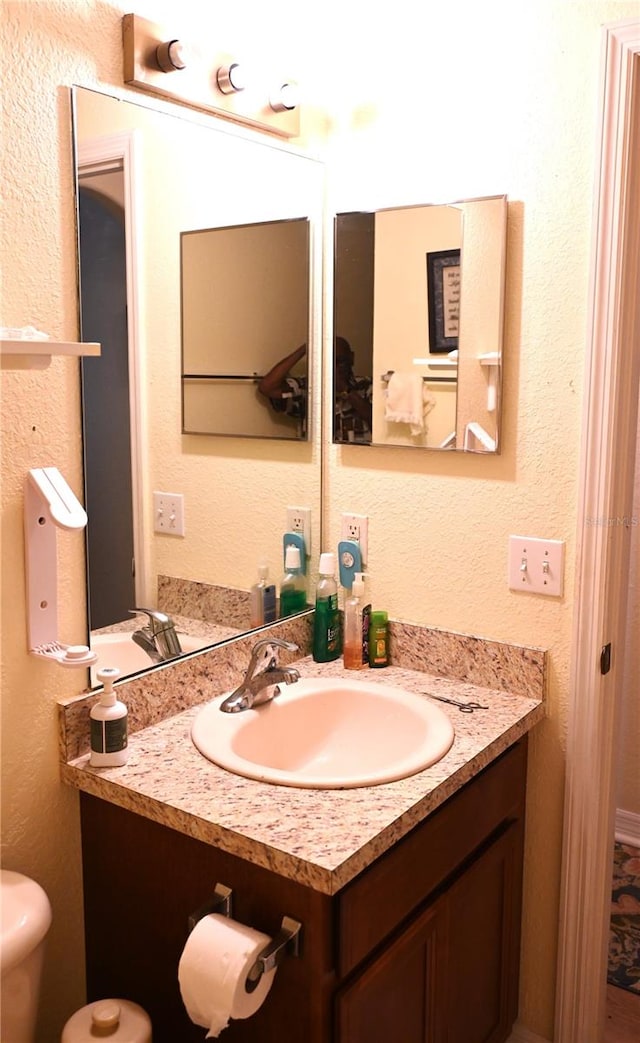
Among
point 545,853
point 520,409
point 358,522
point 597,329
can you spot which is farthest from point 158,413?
point 545,853

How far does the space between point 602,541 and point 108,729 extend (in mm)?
956

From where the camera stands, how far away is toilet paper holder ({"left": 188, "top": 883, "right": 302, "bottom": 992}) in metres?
1.24

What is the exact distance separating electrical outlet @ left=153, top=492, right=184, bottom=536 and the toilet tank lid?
63 centimetres

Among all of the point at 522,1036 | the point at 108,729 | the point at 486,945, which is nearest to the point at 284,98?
the point at 108,729

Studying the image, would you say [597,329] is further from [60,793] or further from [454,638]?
[60,793]

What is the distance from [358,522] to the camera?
6.63ft

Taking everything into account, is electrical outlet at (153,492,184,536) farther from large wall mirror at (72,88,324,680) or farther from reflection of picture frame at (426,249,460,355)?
reflection of picture frame at (426,249,460,355)

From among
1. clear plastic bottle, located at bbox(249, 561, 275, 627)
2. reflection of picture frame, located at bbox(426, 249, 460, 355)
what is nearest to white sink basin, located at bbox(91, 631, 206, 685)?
clear plastic bottle, located at bbox(249, 561, 275, 627)

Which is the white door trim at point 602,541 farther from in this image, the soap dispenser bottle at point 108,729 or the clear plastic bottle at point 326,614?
the soap dispenser bottle at point 108,729

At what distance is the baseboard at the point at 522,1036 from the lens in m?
1.92

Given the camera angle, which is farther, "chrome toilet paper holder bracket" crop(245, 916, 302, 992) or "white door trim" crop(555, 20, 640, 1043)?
"white door trim" crop(555, 20, 640, 1043)

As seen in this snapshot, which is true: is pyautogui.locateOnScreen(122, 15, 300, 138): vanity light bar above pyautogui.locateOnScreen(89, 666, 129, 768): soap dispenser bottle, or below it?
above

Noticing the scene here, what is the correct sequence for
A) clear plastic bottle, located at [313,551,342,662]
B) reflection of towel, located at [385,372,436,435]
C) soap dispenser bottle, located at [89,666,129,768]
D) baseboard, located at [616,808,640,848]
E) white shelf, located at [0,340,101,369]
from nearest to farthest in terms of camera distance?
white shelf, located at [0,340,101,369] < soap dispenser bottle, located at [89,666,129,768] < reflection of towel, located at [385,372,436,435] < clear plastic bottle, located at [313,551,342,662] < baseboard, located at [616,808,640,848]

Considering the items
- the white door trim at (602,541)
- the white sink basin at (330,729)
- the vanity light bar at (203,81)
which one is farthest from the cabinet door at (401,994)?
the vanity light bar at (203,81)
